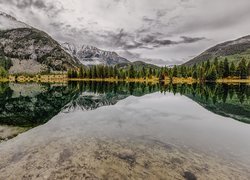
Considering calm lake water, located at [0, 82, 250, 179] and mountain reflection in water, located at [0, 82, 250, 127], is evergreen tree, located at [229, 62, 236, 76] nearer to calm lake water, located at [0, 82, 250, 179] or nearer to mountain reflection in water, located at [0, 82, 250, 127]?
mountain reflection in water, located at [0, 82, 250, 127]

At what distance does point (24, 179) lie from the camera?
13.4 m

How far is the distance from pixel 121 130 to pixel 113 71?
162282 mm

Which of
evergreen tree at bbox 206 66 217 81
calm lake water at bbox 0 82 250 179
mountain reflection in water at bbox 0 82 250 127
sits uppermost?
evergreen tree at bbox 206 66 217 81

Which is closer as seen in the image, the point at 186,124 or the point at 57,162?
the point at 57,162

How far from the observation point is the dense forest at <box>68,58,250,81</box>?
14712 cm

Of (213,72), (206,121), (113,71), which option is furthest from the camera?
(113,71)

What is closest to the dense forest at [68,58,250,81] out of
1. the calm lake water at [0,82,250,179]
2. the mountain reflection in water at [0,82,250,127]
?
the mountain reflection in water at [0,82,250,127]

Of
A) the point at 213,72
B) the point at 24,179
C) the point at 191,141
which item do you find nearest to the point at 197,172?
the point at 191,141

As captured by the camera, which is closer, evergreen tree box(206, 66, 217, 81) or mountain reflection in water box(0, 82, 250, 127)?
mountain reflection in water box(0, 82, 250, 127)

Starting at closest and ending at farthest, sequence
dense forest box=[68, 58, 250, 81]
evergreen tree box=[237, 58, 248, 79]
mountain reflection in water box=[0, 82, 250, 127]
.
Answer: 1. mountain reflection in water box=[0, 82, 250, 127]
2. evergreen tree box=[237, 58, 248, 79]
3. dense forest box=[68, 58, 250, 81]

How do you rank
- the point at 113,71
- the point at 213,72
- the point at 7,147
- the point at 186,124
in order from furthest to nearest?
the point at 113,71
the point at 213,72
the point at 186,124
the point at 7,147

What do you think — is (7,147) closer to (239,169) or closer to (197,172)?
(197,172)

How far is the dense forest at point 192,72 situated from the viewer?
5792 inches

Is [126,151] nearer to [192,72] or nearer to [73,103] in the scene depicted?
[73,103]
